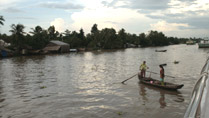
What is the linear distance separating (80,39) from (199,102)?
3662 inches

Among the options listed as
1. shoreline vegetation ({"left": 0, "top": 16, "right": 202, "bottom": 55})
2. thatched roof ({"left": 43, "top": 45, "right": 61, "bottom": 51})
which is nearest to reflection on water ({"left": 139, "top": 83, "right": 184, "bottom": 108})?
shoreline vegetation ({"left": 0, "top": 16, "right": 202, "bottom": 55})

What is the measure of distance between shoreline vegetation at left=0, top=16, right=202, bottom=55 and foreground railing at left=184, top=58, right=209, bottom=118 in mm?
51903

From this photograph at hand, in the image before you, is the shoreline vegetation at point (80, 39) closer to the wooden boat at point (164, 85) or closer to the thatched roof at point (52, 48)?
the thatched roof at point (52, 48)

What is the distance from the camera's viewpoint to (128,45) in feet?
390

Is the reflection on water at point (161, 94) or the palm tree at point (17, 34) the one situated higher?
the palm tree at point (17, 34)

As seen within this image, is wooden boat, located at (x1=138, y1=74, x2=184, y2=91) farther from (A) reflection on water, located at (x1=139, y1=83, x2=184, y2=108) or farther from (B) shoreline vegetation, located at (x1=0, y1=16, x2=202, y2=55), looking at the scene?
(B) shoreline vegetation, located at (x1=0, y1=16, x2=202, y2=55)

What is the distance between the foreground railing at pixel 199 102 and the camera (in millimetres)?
1850

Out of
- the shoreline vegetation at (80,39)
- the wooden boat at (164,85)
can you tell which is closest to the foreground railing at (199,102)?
the wooden boat at (164,85)

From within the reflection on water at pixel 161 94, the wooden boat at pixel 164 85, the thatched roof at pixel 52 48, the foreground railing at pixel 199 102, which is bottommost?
the reflection on water at pixel 161 94

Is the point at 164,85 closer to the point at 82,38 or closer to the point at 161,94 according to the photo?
the point at 161,94

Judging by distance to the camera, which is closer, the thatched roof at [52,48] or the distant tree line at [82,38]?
the distant tree line at [82,38]

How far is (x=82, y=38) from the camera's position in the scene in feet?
316

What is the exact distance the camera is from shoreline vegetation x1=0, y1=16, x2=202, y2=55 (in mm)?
57281

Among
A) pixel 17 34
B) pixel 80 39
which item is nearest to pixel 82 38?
pixel 80 39
